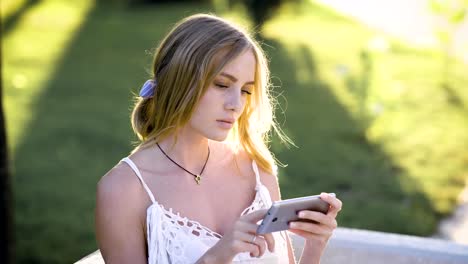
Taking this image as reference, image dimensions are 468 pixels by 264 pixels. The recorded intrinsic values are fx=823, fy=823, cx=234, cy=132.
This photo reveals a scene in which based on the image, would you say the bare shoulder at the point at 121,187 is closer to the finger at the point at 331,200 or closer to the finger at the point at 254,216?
the finger at the point at 254,216

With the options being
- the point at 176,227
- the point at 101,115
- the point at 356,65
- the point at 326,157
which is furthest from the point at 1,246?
the point at 356,65

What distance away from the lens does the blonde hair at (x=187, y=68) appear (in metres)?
2.45

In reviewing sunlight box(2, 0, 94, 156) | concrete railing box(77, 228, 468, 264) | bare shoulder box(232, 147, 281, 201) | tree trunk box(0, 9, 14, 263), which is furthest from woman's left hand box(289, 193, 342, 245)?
sunlight box(2, 0, 94, 156)

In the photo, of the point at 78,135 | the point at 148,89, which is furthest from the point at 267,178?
the point at 78,135

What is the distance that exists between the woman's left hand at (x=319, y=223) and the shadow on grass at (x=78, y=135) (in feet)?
8.45

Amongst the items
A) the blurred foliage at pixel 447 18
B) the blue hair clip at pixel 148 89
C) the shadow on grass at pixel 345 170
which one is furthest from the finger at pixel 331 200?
the blurred foliage at pixel 447 18

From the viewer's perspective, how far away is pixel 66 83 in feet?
29.2

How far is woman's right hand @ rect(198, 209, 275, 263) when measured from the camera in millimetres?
2176

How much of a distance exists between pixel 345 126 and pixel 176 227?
5240 mm

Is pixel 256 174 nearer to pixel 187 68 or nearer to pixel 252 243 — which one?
pixel 187 68

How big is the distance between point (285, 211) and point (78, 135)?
5491 mm

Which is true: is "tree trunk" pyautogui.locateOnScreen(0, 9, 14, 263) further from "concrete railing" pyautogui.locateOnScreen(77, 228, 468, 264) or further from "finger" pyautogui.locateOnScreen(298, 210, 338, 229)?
"finger" pyautogui.locateOnScreen(298, 210, 338, 229)

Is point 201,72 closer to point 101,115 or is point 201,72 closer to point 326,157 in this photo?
point 326,157

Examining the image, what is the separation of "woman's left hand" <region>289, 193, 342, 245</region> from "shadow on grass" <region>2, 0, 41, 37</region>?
8.83 meters
